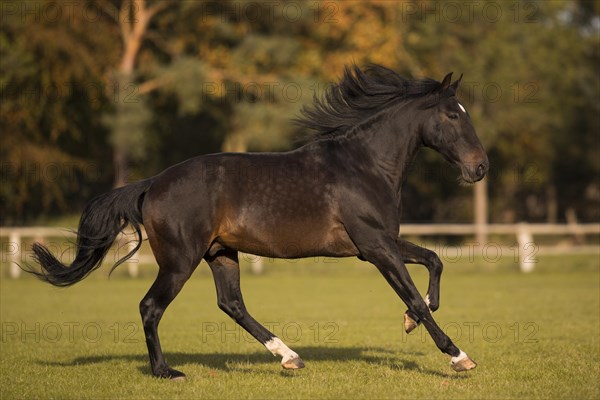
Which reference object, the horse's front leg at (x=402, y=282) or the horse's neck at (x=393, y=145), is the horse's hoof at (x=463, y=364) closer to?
the horse's front leg at (x=402, y=282)

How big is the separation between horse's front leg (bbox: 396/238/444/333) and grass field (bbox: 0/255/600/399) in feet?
1.72

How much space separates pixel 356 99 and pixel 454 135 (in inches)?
41.5

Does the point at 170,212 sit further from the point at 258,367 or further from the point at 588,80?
the point at 588,80

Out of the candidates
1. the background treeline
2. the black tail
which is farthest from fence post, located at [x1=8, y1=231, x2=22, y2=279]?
the black tail

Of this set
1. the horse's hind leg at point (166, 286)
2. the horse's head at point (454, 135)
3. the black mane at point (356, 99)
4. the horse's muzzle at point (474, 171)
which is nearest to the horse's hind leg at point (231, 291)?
the horse's hind leg at point (166, 286)

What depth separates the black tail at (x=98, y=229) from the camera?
8281 mm

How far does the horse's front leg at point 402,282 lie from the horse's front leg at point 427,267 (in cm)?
19

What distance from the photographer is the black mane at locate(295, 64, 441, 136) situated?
8234 millimetres

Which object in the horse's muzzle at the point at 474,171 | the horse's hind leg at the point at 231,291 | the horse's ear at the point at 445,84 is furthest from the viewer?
the horse's hind leg at the point at 231,291

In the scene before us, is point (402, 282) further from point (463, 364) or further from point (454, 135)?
point (454, 135)

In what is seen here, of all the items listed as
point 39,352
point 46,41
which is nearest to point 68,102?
point 46,41

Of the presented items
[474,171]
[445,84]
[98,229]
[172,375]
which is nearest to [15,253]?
[98,229]

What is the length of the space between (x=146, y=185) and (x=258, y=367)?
212 cm

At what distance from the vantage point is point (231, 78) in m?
32.1
